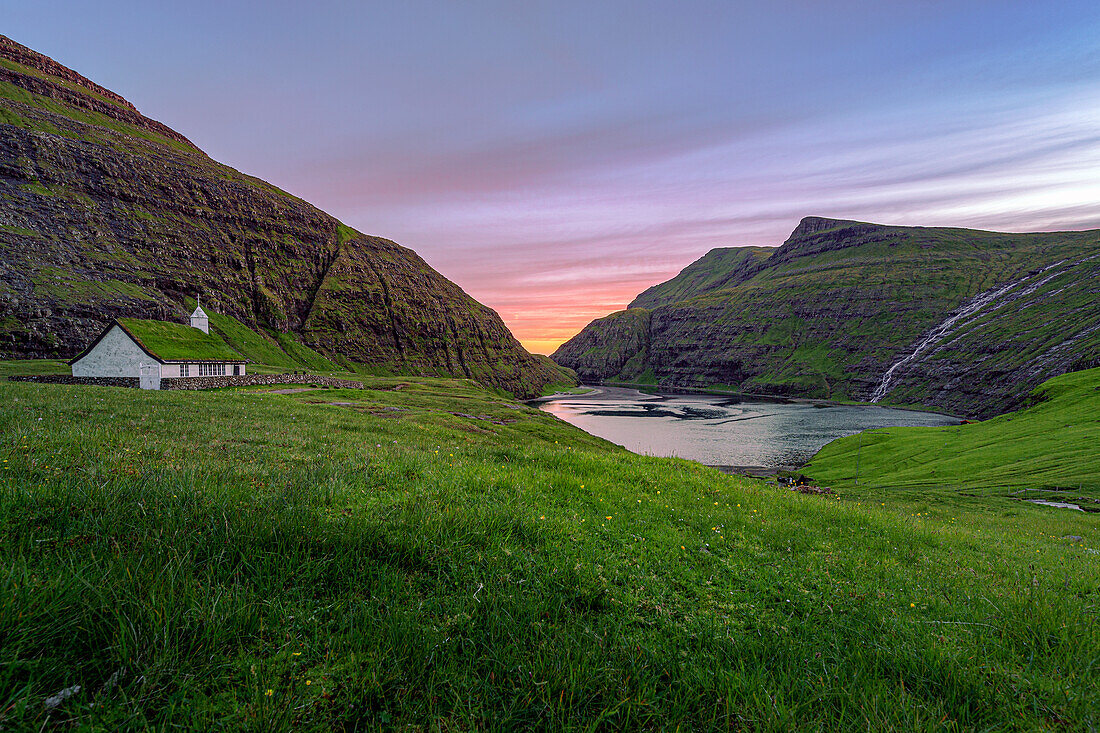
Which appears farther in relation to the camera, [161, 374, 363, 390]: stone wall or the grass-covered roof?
the grass-covered roof

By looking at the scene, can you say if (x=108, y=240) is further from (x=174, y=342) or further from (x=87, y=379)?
(x=87, y=379)

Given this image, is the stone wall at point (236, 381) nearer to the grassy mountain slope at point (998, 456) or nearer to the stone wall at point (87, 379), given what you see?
the stone wall at point (87, 379)

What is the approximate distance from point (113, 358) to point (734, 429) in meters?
126

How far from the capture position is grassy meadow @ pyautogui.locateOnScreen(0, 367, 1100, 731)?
2912mm

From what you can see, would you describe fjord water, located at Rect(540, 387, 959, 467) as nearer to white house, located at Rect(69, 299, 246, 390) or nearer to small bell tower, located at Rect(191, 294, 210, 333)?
white house, located at Rect(69, 299, 246, 390)

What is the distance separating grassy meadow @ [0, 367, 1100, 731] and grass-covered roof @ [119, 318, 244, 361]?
5753cm

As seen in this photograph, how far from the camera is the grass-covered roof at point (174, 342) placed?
52.2 metres

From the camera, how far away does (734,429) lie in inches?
4749

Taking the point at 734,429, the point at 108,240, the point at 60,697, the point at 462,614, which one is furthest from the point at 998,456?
the point at 108,240

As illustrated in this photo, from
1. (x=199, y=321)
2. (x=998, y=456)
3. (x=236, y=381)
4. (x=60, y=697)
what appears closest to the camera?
(x=60, y=697)

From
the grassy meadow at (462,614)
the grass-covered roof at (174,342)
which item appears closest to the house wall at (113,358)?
the grass-covered roof at (174,342)

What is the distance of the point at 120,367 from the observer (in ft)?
169

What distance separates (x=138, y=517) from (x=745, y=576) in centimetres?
788

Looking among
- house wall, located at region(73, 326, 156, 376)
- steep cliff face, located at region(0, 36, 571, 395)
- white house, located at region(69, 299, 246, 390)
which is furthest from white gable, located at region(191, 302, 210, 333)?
steep cliff face, located at region(0, 36, 571, 395)
